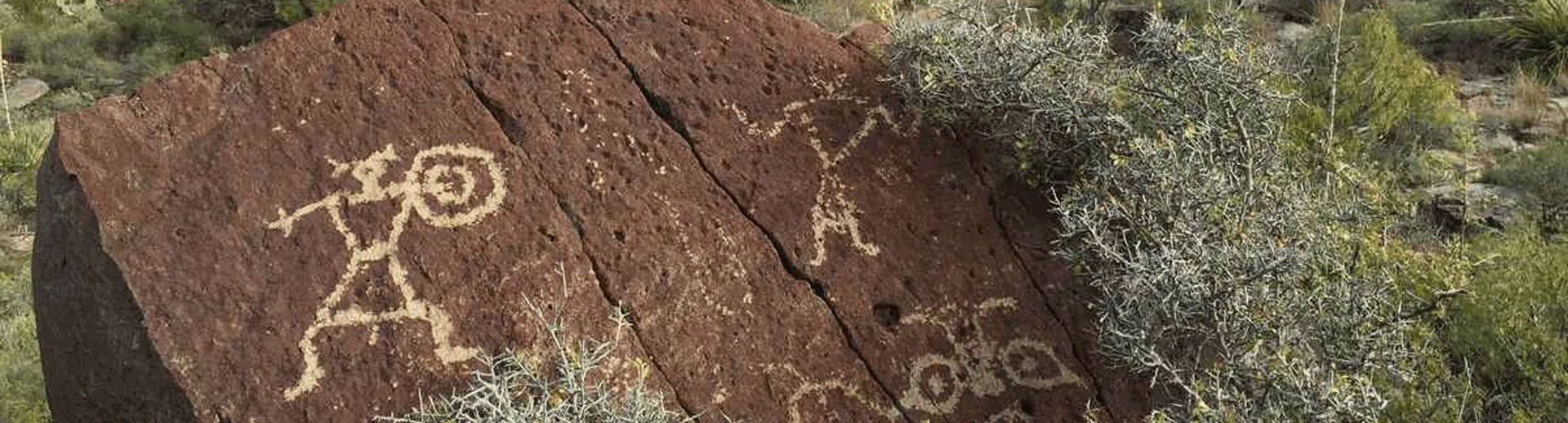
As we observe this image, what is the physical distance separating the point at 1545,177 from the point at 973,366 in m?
5.74

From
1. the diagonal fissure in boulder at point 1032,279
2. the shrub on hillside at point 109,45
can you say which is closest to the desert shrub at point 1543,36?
the diagonal fissure in boulder at point 1032,279

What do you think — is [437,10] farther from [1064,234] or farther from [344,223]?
[1064,234]

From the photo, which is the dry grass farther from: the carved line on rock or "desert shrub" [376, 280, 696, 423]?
"desert shrub" [376, 280, 696, 423]

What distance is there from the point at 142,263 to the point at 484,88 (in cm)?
108

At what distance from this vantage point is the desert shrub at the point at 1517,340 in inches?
163

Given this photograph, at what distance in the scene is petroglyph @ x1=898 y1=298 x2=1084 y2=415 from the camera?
152 inches

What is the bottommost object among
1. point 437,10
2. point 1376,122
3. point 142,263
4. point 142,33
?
point 142,33

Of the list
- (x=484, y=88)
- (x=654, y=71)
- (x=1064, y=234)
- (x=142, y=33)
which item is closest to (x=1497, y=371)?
(x=1064, y=234)

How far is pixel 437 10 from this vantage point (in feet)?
14.0

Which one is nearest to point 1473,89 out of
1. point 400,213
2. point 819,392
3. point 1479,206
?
point 1479,206

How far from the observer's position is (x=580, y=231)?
383 cm

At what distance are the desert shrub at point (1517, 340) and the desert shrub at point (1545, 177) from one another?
333 cm

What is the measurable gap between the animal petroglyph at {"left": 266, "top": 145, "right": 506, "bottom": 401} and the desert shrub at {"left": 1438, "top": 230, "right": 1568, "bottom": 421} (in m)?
3.04

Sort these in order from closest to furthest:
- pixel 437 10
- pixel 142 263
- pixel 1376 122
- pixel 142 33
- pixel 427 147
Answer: pixel 142 263, pixel 427 147, pixel 437 10, pixel 1376 122, pixel 142 33
